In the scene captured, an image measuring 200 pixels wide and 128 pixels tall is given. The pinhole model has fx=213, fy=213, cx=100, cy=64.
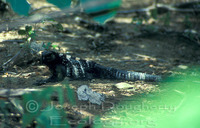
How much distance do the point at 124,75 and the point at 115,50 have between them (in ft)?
5.86

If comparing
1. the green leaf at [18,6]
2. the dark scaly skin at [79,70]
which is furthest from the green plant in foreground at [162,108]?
the green leaf at [18,6]

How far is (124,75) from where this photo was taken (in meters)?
4.18

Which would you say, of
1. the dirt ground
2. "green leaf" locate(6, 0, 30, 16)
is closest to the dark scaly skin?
the dirt ground

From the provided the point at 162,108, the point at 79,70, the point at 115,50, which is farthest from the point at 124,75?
the point at 162,108

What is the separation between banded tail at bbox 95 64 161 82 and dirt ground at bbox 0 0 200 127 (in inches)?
5.4

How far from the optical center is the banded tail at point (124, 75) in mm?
4092

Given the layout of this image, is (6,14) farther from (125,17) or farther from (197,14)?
(197,14)

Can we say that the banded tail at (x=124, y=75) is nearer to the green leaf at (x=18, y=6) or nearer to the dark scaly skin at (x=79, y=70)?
the dark scaly skin at (x=79, y=70)

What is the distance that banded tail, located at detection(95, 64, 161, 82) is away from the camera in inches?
161

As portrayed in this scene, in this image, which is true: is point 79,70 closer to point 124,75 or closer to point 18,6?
point 124,75

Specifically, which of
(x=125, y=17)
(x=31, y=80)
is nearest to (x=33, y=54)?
(x=31, y=80)

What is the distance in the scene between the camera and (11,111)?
2553mm

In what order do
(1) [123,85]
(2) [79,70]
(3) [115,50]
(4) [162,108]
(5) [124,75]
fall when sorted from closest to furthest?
1. (4) [162,108]
2. (1) [123,85]
3. (5) [124,75]
4. (2) [79,70]
5. (3) [115,50]

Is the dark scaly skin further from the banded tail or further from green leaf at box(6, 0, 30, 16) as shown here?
green leaf at box(6, 0, 30, 16)
